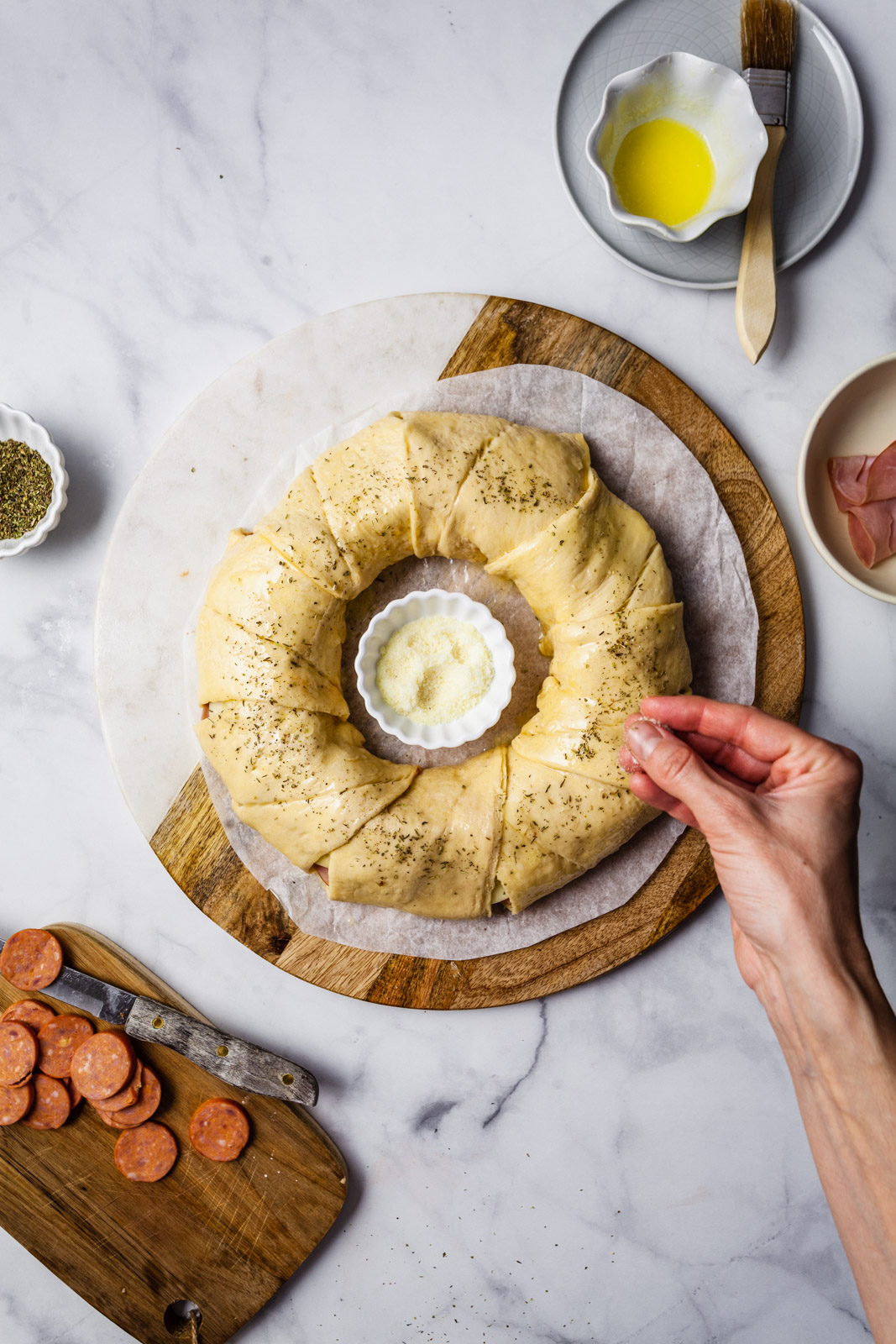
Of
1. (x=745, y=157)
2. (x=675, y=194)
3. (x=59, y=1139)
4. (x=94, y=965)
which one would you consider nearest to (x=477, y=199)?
(x=675, y=194)

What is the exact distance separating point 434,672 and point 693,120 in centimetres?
217

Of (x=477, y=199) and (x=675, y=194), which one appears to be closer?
(x=675, y=194)

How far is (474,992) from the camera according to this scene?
317 cm

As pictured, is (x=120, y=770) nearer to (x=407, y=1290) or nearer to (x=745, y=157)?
(x=407, y=1290)

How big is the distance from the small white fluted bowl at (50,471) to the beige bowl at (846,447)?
2681 millimetres

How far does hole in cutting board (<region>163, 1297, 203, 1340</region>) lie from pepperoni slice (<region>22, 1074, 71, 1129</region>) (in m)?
0.83

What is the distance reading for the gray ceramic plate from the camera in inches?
124

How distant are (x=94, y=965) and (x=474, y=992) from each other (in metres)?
1.45

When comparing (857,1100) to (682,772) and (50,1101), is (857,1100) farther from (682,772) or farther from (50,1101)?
(50,1101)

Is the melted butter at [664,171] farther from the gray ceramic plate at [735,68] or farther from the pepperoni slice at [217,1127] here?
the pepperoni slice at [217,1127]

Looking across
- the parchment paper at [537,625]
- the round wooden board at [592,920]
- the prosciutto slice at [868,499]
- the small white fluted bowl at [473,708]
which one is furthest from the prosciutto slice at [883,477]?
the small white fluted bowl at [473,708]

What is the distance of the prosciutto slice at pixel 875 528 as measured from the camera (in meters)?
3.07

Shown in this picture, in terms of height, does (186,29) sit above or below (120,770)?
above

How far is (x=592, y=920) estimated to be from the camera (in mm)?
3162
